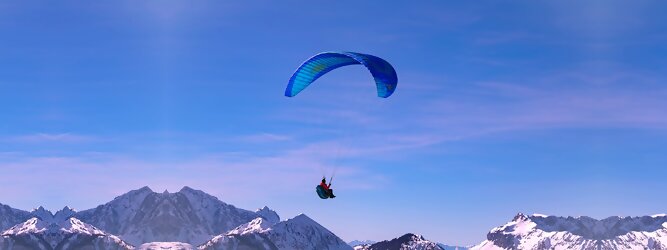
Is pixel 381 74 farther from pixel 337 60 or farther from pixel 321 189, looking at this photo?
pixel 321 189

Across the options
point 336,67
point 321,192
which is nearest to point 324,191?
point 321,192

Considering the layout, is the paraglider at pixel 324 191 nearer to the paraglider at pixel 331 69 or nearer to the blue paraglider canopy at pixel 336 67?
the paraglider at pixel 331 69

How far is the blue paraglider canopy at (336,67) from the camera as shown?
73.2 meters

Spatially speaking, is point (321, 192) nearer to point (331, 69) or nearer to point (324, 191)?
point (324, 191)

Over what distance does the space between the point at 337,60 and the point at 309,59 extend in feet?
8.91

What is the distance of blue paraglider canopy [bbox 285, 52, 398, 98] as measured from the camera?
73.2 metres

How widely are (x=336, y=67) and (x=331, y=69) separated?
91 centimetres

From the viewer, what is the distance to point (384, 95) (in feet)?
258

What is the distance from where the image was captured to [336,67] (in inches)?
3086

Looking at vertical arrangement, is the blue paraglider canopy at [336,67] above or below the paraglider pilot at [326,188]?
above

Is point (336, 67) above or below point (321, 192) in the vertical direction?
above

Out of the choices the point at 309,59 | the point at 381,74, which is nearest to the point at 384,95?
the point at 381,74

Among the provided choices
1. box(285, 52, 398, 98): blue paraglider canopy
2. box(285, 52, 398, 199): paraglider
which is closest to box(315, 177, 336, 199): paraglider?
box(285, 52, 398, 199): paraglider

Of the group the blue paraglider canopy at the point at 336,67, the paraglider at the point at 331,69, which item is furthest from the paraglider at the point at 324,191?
the blue paraglider canopy at the point at 336,67
